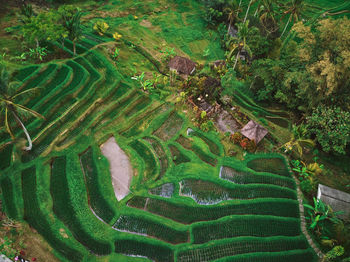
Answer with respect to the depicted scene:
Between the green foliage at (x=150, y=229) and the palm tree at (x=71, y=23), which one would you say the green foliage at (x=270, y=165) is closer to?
the green foliage at (x=150, y=229)

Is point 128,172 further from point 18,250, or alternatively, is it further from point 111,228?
point 18,250

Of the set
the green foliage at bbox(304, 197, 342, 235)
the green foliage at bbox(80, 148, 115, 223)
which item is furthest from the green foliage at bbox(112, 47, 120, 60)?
the green foliage at bbox(304, 197, 342, 235)

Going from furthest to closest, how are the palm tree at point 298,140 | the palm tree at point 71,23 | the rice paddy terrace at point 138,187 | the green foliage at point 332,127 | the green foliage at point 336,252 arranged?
the palm tree at point 71,23
the palm tree at point 298,140
the green foliage at point 332,127
the rice paddy terrace at point 138,187
the green foliage at point 336,252

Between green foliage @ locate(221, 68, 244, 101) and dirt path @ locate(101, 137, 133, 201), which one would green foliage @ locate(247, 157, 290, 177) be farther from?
dirt path @ locate(101, 137, 133, 201)

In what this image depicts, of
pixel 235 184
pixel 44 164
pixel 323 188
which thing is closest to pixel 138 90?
pixel 44 164

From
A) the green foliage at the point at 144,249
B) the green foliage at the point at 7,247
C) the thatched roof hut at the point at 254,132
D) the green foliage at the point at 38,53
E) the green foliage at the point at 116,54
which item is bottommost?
the green foliage at the point at 7,247

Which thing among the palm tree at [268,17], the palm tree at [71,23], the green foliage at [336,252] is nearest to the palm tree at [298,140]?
the green foliage at [336,252]
